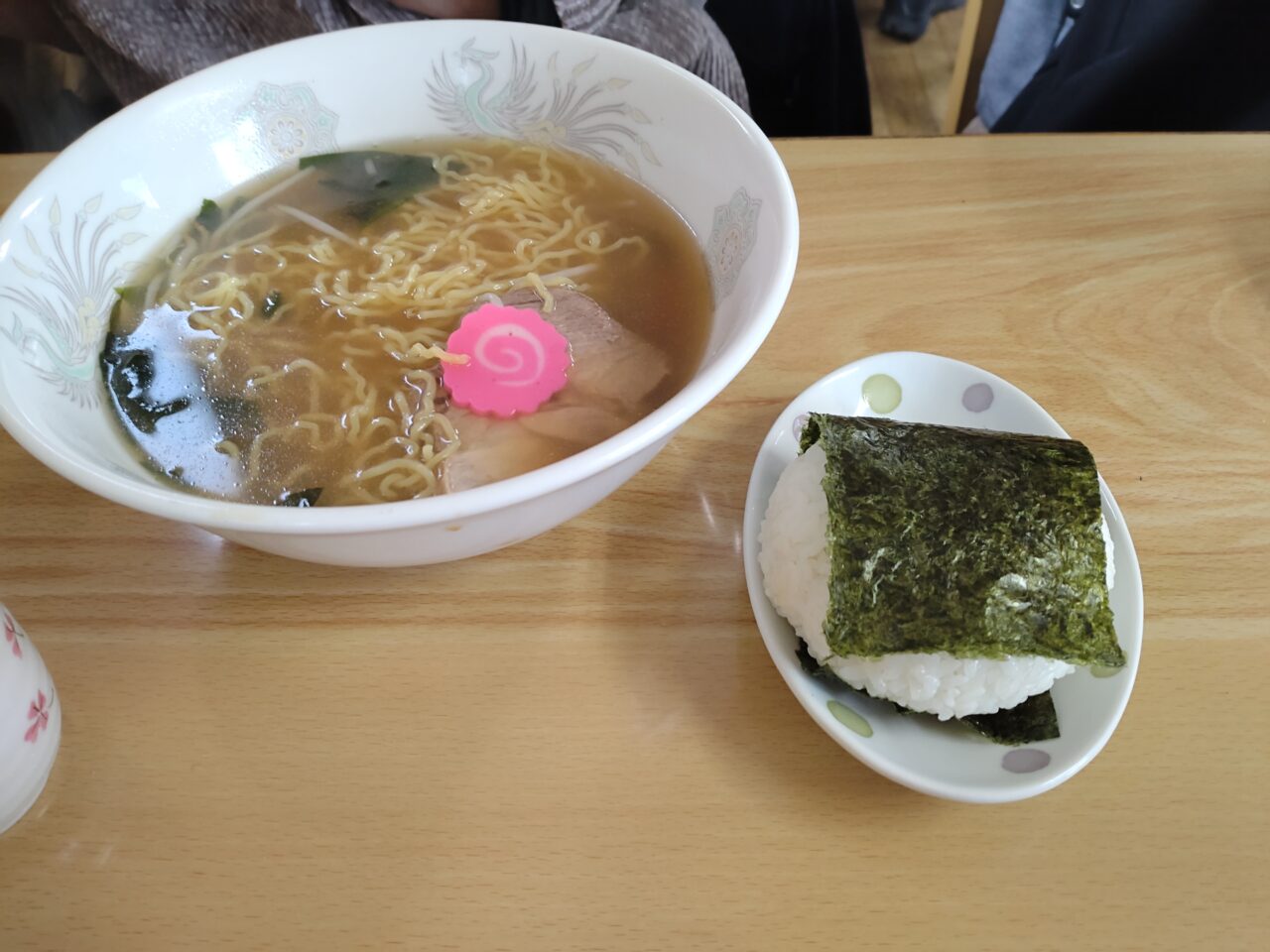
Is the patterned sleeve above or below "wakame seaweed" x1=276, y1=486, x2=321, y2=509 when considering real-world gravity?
above

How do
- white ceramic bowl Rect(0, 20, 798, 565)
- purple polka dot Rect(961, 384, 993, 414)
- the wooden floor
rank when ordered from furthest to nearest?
the wooden floor → purple polka dot Rect(961, 384, 993, 414) → white ceramic bowl Rect(0, 20, 798, 565)

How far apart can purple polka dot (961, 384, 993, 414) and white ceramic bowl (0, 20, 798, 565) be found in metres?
0.30

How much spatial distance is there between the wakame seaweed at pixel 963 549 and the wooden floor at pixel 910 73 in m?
2.43

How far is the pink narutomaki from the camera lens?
0.91m

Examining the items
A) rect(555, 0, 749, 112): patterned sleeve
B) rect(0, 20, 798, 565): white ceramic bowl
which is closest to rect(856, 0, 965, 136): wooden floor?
rect(555, 0, 749, 112): patterned sleeve

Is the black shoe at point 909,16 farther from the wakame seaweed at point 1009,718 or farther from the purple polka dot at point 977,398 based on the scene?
the wakame seaweed at point 1009,718

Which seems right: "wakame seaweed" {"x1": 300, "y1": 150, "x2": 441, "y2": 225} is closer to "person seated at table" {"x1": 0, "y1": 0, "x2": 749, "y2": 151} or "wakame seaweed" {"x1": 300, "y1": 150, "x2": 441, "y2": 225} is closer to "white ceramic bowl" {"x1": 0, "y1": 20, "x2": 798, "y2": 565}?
"white ceramic bowl" {"x1": 0, "y1": 20, "x2": 798, "y2": 565}

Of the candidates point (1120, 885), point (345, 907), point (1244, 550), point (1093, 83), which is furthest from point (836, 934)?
point (1093, 83)

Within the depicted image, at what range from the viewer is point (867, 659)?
71cm

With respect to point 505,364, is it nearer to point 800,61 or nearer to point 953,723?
point 953,723

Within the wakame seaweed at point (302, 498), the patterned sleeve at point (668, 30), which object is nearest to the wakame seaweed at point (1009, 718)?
the wakame seaweed at point (302, 498)

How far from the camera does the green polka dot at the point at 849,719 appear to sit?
0.72 m

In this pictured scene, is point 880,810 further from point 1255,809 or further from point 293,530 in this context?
point 293,530

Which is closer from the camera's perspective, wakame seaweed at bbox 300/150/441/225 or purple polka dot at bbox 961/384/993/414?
purple polka dot at bbox 961/384/993/414
